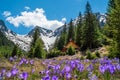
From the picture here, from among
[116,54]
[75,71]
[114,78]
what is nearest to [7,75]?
[75,71]

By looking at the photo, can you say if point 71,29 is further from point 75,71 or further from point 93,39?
point 75,71

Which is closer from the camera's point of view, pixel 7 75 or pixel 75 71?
pixel 7 75

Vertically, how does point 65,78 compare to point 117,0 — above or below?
below

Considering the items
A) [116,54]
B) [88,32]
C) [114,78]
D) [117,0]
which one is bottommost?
[114,78]

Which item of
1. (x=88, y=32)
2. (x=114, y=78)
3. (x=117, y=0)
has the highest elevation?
(x=88, y=32)

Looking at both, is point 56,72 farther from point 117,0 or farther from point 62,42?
point 62,42

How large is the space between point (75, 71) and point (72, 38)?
315 feet

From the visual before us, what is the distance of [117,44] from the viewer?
23.1 metres

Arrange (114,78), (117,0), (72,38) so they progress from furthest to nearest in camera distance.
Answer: (72,38) → (117,0) → (114,78)

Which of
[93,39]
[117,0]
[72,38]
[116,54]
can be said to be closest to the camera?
[116,54]

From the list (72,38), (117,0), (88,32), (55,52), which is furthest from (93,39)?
(117,0)

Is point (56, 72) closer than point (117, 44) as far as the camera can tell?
Yes

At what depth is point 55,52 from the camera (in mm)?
80688

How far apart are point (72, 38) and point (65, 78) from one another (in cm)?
9738
